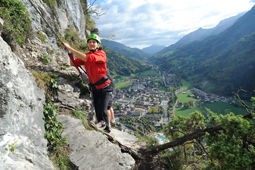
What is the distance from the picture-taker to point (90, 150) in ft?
13.5

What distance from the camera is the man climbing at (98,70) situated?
14.2ft

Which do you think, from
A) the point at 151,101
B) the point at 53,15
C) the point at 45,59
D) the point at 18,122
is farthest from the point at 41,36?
the point at 151,101

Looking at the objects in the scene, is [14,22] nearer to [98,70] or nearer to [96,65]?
[96,65]

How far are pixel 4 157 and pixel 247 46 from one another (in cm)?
21874

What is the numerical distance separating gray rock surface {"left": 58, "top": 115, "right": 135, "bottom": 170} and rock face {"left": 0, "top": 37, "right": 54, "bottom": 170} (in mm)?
876

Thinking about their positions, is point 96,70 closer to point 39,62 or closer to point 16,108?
point 16,108

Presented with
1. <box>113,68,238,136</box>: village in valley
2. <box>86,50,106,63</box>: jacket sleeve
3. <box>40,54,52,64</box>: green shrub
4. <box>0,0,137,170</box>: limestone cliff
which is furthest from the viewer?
<box>113,68,238,136</box>: village in valley

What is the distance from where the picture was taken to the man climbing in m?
4.32

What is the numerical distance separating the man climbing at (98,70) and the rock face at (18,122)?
1605mm

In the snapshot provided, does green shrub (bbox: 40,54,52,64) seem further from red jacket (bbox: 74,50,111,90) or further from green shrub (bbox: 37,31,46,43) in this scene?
red jacket (bbox: 74,50,111,90)

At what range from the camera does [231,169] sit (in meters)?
2.85

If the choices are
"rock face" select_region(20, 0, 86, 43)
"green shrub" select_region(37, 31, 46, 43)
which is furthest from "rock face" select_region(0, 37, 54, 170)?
"green shrub" select_region(37, 31, 46, 43)

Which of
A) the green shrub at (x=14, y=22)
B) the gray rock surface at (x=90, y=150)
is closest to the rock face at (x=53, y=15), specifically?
the green shrub at (x=14, y=22)

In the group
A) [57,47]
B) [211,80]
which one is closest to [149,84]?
[211,80]
